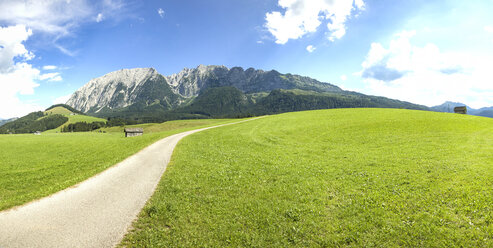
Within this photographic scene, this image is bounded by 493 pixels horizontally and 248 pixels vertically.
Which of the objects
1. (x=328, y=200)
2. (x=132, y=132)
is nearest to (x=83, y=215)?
(x=328, y=200)

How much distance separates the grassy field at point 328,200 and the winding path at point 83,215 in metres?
0.88

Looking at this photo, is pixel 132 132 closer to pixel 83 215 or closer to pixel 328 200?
pixel 83 215

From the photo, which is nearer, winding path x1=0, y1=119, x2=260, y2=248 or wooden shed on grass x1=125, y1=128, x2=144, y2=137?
winding path x1=0, y1=119, x2=260, y2=248

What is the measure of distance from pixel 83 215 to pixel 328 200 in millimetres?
13018

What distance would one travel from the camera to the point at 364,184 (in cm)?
1254

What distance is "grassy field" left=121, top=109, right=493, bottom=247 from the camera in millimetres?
7832

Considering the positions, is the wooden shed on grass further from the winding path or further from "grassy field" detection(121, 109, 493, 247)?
the winding path

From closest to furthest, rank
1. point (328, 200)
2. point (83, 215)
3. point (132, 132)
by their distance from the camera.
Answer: point (83, 215) < point (328, 200) < point (132, 132)

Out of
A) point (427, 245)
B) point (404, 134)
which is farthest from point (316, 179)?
point (404, 134)

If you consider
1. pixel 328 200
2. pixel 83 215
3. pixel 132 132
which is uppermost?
pixel 132 132

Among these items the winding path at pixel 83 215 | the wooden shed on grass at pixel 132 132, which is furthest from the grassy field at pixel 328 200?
the wooden shed on grass at pixel 132 132

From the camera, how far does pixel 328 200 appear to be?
1086 cm

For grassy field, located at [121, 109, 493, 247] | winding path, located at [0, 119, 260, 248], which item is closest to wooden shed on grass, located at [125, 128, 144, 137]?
grassy field, located at [121, 109, 493, 247]

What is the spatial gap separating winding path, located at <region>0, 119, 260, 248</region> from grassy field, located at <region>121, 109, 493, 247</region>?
884 mm
